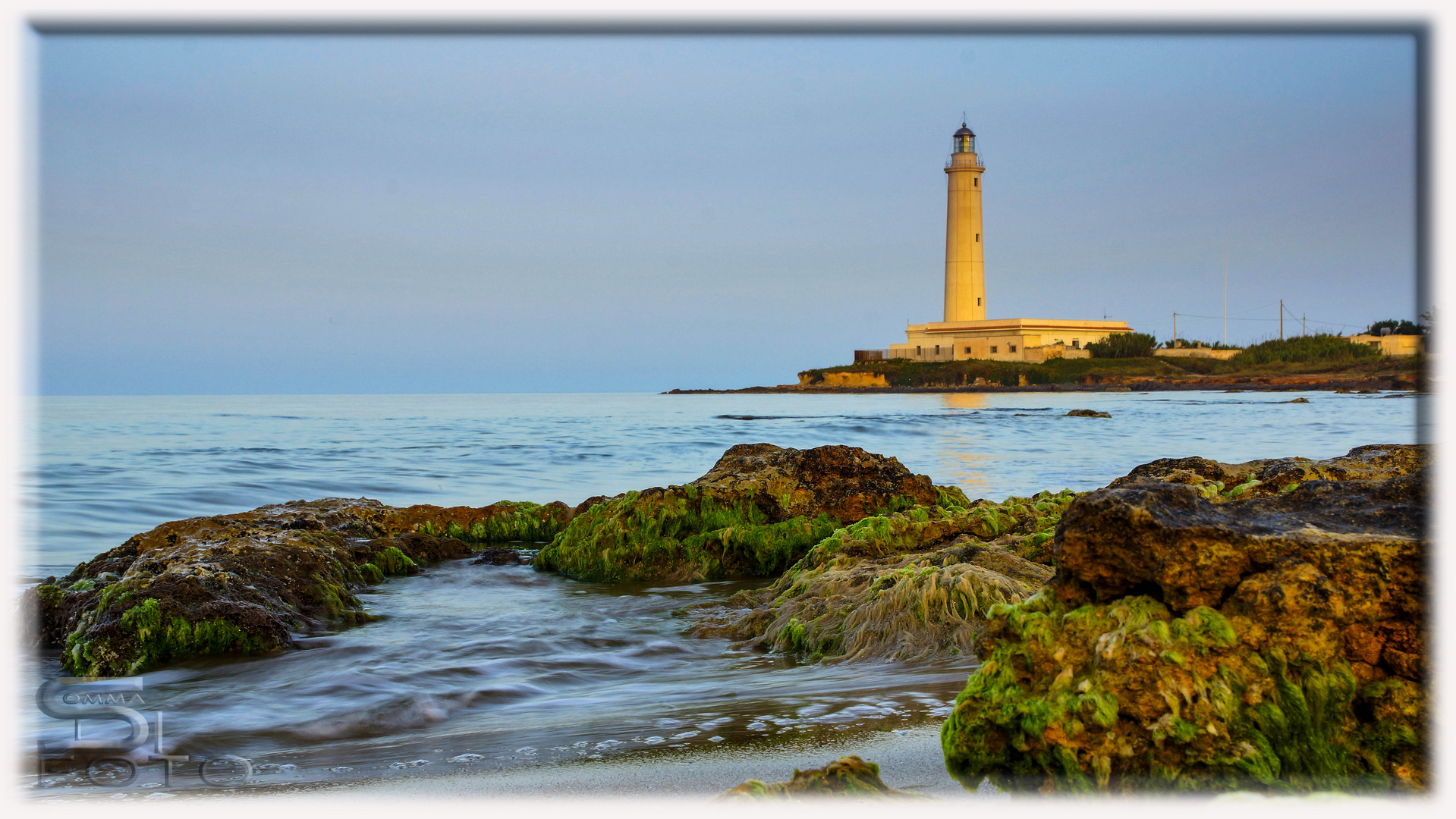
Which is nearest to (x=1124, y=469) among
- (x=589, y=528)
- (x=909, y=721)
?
(x=589, y=528)

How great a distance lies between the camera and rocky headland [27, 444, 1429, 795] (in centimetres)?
228

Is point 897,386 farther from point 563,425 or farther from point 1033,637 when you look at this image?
point 1033,637

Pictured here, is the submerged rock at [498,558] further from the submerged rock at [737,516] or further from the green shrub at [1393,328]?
the green shrub at [1393,328]

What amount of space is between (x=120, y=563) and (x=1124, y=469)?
48.3 ft

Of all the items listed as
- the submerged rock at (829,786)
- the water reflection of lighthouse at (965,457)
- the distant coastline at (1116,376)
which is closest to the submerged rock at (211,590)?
the submerged rock at (829,786)

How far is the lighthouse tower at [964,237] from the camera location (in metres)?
65.1

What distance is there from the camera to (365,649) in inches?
192

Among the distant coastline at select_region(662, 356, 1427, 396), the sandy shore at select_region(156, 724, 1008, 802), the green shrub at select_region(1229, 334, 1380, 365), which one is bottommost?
the sandy shore at select_region(156, 724, 1008, 802)

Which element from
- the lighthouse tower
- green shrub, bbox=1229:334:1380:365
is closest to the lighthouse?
the lighthouse tower

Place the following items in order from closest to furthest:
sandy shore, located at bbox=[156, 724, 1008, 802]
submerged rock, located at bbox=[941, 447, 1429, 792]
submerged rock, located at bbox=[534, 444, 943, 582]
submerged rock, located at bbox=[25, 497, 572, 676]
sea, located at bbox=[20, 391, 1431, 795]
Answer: submerged rock, located at bbox=[941, 447, 1429, 792] → sandy shore, located at bbox=[156, 724, 1008, 802] → sea, located at bbox=[20, 391, 1431, 795] → submerged rock, located at bbox=[25, 497, 572, 676] → submerged rock, located at bbox=[534, 444, 943, 582]

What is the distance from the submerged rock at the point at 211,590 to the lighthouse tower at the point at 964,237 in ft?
204

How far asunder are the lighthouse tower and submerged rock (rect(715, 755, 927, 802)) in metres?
66.4

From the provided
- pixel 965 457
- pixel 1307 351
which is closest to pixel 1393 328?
pixel 1307 351

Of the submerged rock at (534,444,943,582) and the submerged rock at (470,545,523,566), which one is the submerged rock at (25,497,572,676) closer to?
the submerged rock at (470,545,523,566)
